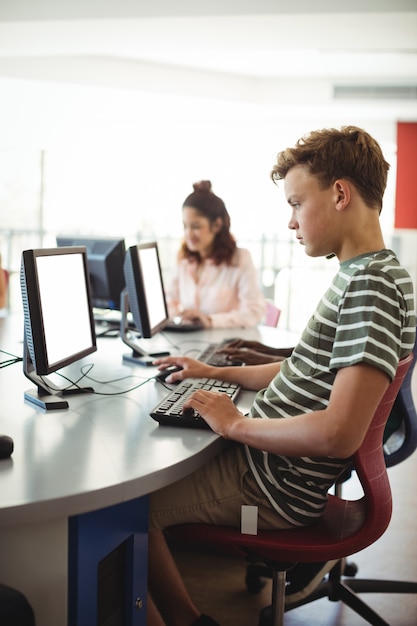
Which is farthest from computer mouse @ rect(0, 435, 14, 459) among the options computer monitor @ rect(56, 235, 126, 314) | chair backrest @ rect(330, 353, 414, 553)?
computer monitor @ rect(56, 235, 126, 314)

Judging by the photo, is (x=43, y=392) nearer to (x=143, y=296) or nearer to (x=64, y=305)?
(x=64, y=305)

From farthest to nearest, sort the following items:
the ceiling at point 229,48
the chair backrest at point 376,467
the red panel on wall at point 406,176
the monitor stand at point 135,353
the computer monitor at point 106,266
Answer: the red panel on wall at point 406,176
the ceiling at point 229,48
the computer monitor at point 106,266
the monitor stand at point 135,353
the chair backrest at point 376,467

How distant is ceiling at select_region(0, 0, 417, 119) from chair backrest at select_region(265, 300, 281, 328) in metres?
2.11

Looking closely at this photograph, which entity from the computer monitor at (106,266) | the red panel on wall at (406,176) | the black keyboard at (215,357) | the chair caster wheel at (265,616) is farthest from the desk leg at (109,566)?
the red panel on wall at (406,176)

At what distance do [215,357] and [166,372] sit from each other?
32 cm

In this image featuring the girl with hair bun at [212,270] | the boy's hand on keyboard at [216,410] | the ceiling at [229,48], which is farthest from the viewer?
the ceiling at [229,48]

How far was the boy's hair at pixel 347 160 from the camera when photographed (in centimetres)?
146

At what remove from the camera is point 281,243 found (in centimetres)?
781

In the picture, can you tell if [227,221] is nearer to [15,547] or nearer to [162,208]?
[15,547]

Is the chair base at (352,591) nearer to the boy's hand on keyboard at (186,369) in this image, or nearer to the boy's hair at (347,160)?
the boy's hand on keyboard at (186,369)

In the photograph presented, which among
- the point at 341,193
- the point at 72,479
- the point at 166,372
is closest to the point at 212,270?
the point at 166,372

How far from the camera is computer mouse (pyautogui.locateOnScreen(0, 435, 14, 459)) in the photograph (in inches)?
50.8

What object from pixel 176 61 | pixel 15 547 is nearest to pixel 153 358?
pixel 15 547

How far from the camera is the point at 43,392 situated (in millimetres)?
1792
